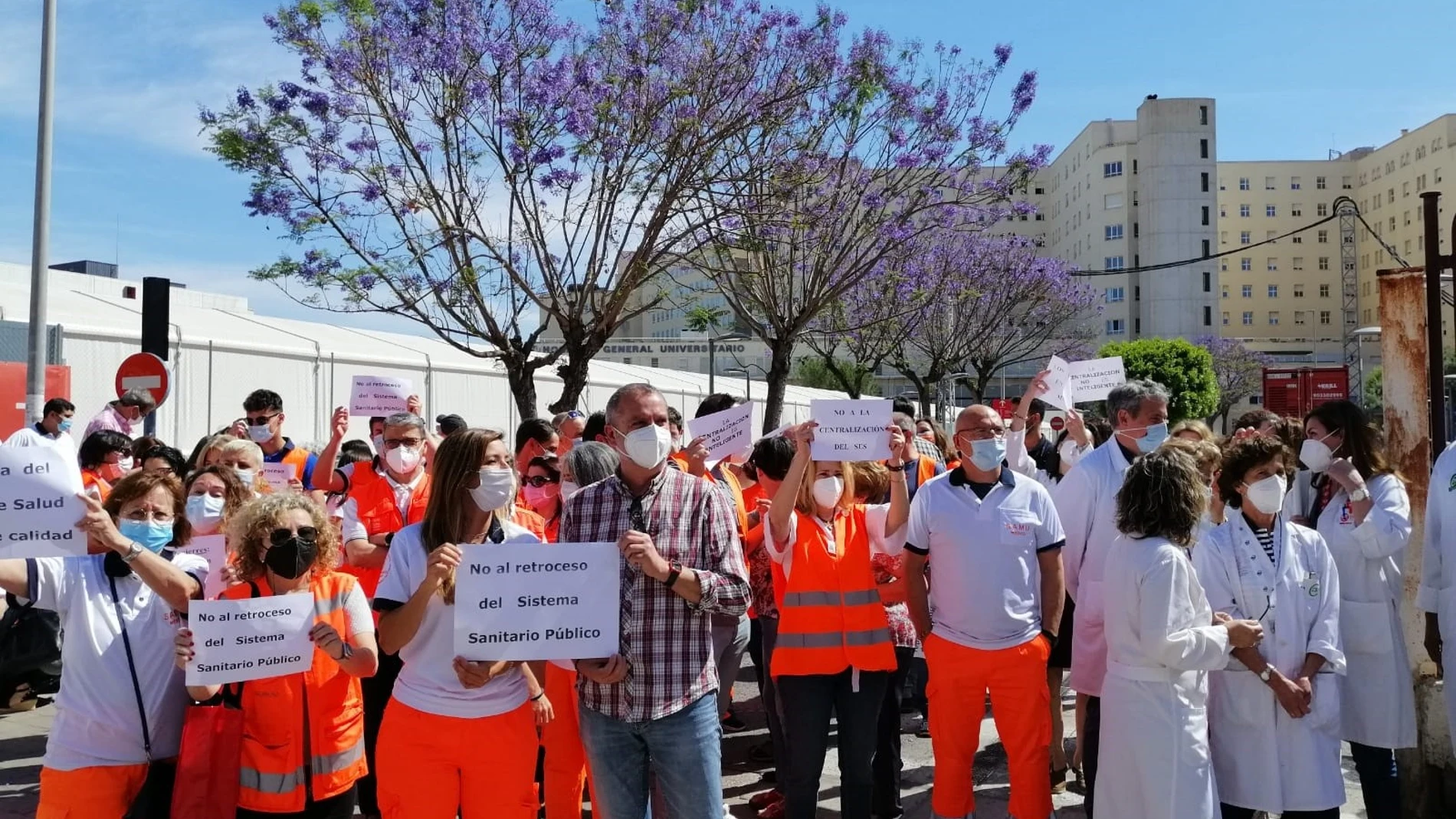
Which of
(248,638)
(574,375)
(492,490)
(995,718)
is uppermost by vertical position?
(574,375)

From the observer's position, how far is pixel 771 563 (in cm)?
536

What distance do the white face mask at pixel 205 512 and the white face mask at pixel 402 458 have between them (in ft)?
4.08

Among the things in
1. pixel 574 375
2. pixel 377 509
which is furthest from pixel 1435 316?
pixel 574 375

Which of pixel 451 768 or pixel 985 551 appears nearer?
pixel 451 768

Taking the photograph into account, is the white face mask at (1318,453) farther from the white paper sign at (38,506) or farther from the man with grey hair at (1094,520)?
the white paper sign at (38,506)

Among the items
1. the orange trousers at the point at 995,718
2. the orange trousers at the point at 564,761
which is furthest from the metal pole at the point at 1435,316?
the orange trousers at the point at 564,761

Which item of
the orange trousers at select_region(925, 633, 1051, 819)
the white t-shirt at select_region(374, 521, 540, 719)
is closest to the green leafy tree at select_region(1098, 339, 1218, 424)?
the orange trousers at select_region(925, 633, 1051, 819)

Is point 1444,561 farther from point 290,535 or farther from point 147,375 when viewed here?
point 147,375

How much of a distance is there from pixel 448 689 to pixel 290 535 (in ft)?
2.44

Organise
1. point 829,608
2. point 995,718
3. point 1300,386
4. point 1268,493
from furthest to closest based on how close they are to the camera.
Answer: point 1300,386
point 829,608
point 995,718
point 1268,493

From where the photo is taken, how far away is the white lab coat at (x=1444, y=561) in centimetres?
479

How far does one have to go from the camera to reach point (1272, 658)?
14.1ft

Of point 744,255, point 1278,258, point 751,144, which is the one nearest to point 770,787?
point 751,144

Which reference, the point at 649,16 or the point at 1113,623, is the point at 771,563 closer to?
the point at 1113,623
